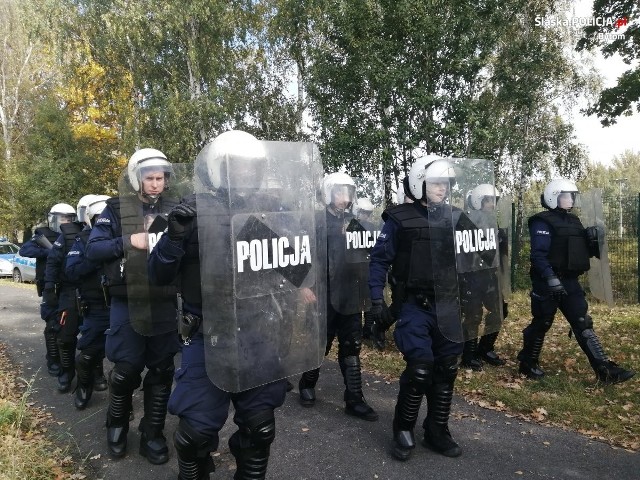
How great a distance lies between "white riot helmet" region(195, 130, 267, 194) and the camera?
7.50 ft

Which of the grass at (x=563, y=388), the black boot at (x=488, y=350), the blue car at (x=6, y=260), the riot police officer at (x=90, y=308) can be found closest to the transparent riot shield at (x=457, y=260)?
the grass at (x=563, y=388)

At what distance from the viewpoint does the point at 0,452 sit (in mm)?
3256

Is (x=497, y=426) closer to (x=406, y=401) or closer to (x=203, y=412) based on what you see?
(x=406, y=401)

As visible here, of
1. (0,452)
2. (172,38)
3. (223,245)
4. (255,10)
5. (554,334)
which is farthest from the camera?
(255,10)

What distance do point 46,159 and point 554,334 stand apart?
20.0 meters

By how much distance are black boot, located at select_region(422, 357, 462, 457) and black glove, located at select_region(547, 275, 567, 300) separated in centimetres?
188

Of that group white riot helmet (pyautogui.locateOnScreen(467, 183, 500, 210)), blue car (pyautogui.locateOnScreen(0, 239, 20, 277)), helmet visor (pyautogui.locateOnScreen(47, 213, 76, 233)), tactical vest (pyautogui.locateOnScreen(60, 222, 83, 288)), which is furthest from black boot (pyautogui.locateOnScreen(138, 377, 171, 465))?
blue car (pyautogui.locateOnScreen(0, 239, 20, 277))

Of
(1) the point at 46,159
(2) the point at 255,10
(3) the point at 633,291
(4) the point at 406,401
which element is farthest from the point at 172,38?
(4) the point at 406,401

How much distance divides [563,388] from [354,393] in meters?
2.10

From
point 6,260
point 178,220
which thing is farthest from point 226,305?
point 6,260

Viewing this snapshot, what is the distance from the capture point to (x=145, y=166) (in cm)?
347

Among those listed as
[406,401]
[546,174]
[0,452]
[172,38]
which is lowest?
[0,452]

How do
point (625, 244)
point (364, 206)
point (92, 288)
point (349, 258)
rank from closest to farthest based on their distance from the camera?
point (92, 288)
point (349, 258)
point (364, 206)
point (625, 244)

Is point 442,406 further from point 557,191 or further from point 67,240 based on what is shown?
point 67,240
